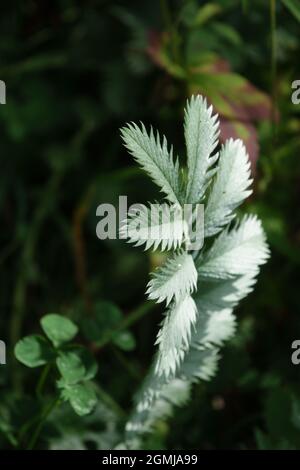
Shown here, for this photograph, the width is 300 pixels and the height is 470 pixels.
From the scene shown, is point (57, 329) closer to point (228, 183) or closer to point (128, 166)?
point (228, 183)

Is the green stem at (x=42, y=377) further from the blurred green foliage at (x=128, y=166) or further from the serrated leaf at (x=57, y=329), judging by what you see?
the blurred green foliage at (x=128, y=166)

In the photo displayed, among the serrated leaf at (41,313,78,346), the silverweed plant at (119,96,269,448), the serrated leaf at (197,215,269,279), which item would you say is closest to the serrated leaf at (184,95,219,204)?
the silverweed plant at (119,96,269,448)

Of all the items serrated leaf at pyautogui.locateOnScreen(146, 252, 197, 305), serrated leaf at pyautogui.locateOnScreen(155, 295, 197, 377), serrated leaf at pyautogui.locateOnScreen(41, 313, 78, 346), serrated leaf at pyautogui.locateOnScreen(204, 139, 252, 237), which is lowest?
serrated leaf at pyautogui.locateOnScreen(41, 313, 78, 346)

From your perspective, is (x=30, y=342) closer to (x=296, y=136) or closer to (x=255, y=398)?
(x=255, y=398)

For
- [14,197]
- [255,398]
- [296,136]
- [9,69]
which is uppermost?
[9,69]

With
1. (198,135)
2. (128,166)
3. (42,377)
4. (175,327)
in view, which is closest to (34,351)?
(42,377)

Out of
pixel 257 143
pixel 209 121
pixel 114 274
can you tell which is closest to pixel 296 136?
pixel 257 143

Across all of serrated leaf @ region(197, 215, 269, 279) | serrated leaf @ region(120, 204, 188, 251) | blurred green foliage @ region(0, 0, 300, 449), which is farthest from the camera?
blurred green foliage @ region(0, 0, 300, 449)

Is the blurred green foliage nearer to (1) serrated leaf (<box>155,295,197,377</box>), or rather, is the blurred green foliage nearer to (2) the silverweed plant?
(2) the silverweed plant
